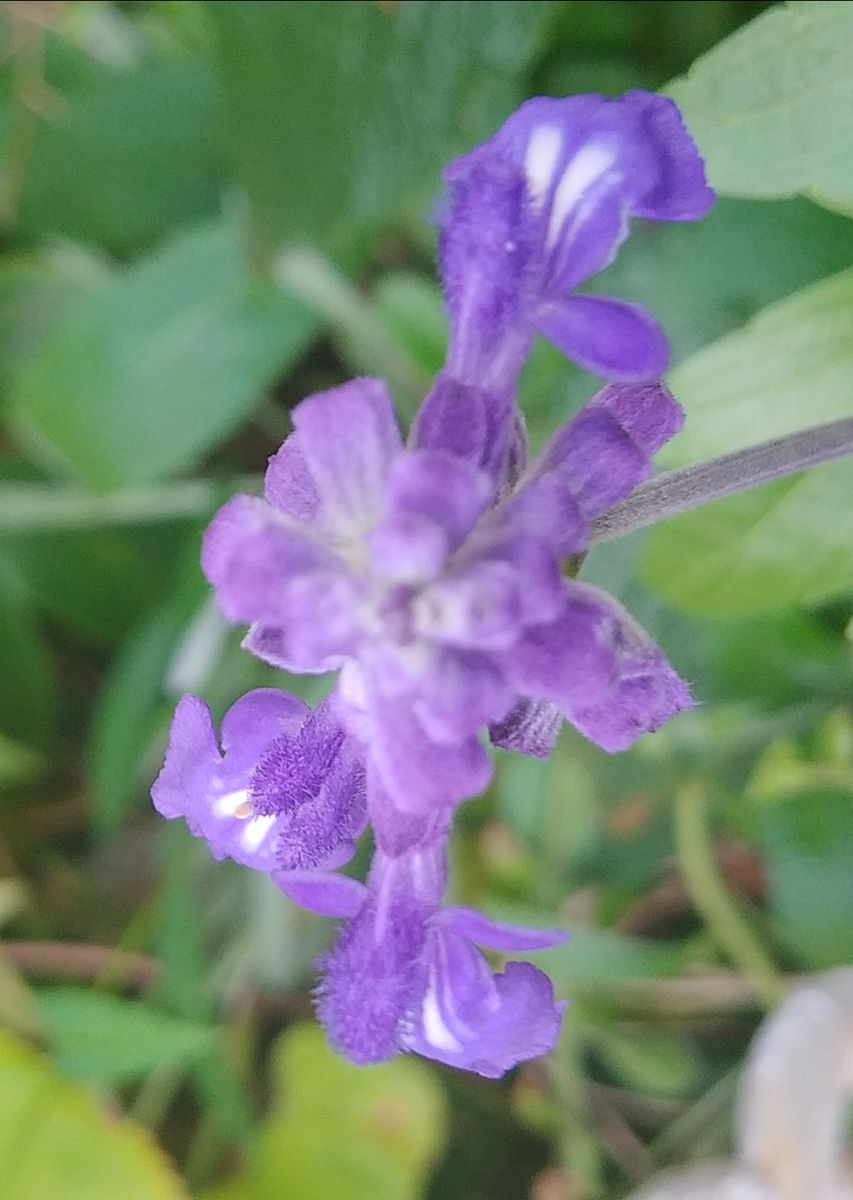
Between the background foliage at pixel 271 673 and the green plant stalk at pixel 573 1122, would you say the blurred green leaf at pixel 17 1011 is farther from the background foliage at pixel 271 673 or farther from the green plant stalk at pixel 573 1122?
the green plant stalk at pixel 573 1122

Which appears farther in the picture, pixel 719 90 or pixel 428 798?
pixel 719 90

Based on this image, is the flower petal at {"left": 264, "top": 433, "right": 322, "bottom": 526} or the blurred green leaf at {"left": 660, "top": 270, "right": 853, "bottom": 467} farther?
the blurred green leaf at {"left": 660, "top": 270, "right": 853, "bottom": 467}

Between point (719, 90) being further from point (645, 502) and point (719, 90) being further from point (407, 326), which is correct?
point (407, 326)

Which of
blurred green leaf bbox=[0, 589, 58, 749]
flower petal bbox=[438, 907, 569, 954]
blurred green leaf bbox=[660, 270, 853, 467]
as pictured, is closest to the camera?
flower petal bbox=[438, 907, 569, 954]

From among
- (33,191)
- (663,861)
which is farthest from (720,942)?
(33,191)

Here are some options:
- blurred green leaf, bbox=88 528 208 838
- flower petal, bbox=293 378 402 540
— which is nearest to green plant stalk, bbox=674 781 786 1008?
blurred green leaf, bbox=88 528 208 838

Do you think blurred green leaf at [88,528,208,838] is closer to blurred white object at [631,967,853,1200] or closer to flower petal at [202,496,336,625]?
blurred white object at [631,967,853,1200]

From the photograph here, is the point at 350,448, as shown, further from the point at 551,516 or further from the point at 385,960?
the point at 385,960
